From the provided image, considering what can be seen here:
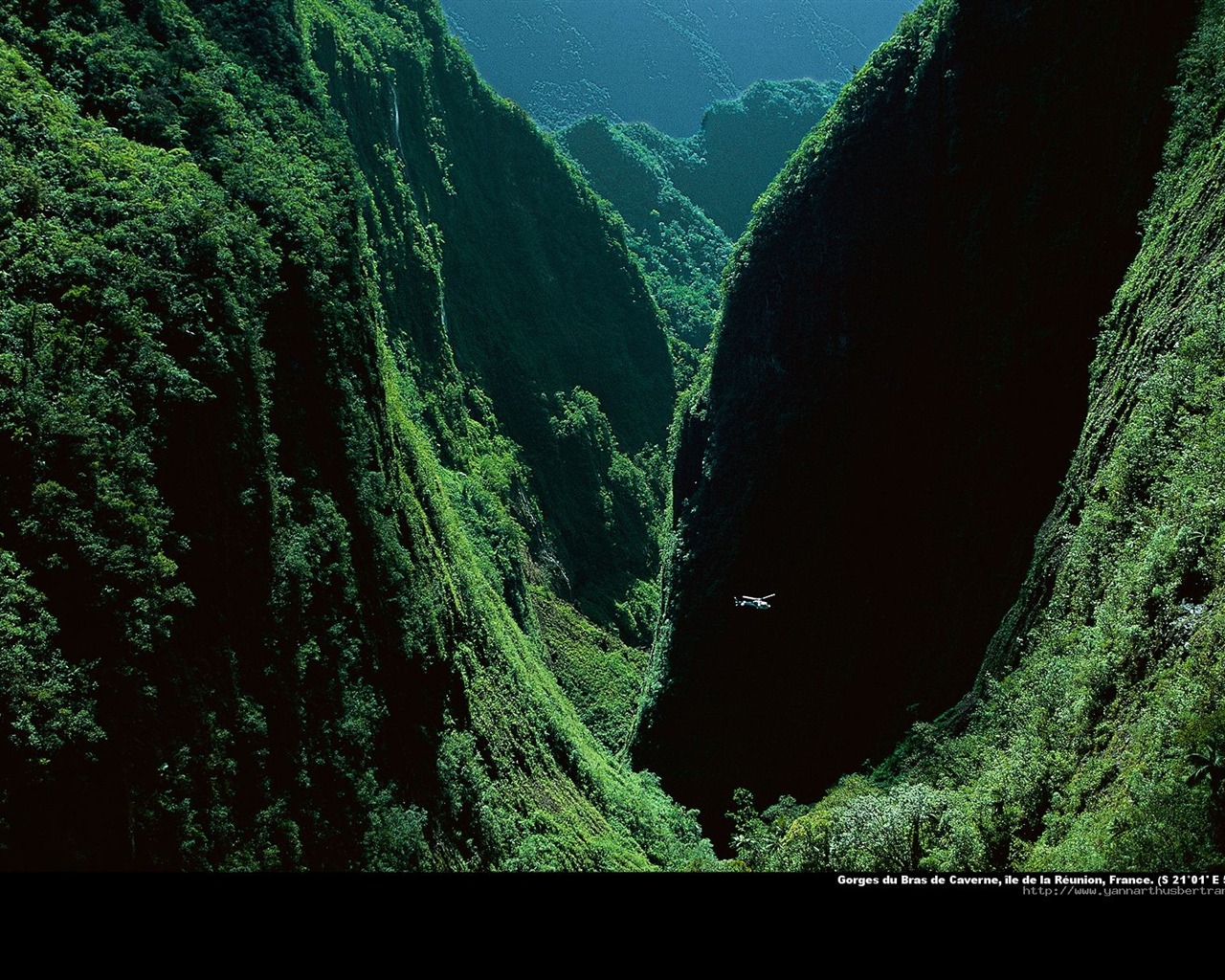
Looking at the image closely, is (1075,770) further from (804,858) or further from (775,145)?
(775,145)

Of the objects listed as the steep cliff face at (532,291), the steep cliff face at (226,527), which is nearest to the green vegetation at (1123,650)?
the steep cliff face at (226,527)

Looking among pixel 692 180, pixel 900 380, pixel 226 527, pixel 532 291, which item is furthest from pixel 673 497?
pixel 692 180

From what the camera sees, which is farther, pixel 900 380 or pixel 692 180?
pixel 692 180

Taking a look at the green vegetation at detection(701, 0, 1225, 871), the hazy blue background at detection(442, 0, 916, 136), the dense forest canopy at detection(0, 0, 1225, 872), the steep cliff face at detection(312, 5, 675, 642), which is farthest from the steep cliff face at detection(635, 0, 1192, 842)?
the hazy blue background at detection(442, 0, 916, 136)

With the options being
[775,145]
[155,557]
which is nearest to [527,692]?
[155,557]

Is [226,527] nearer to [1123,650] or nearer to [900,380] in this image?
[1123,650]

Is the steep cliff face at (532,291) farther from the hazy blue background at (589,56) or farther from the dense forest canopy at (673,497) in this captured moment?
the hazy blue background at (589,56)

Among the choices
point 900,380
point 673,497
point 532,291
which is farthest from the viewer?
point 532,291
